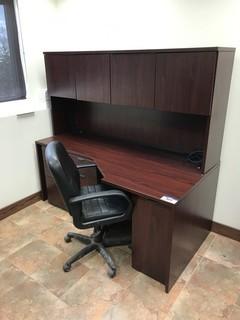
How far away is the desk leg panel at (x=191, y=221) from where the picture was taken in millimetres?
1753

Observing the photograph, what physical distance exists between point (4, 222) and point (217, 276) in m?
2.11

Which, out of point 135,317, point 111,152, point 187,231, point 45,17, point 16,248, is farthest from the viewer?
point 45,17

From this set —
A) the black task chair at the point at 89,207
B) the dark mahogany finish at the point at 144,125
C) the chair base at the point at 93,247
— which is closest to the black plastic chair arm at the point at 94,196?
the black task chair at the point at 89,207

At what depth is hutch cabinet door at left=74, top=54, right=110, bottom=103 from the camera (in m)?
2.24

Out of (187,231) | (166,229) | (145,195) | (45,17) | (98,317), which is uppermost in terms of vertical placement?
(45,17)

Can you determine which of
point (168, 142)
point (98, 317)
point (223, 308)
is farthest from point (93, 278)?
point (168, 142)

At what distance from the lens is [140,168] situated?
7.01ft

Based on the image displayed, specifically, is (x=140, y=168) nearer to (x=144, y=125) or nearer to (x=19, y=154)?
(x=144, y=125)

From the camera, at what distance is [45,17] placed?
9.10 ft

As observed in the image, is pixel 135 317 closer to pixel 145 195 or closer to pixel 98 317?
pixel 98 317

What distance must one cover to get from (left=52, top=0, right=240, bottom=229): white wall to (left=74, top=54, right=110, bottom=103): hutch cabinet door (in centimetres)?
41

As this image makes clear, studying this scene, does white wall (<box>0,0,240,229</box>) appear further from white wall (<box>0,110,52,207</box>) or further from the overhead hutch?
the overhead hutch

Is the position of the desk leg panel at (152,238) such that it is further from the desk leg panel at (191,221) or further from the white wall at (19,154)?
the white wall at (19,154)

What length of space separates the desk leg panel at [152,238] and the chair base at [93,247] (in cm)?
20
